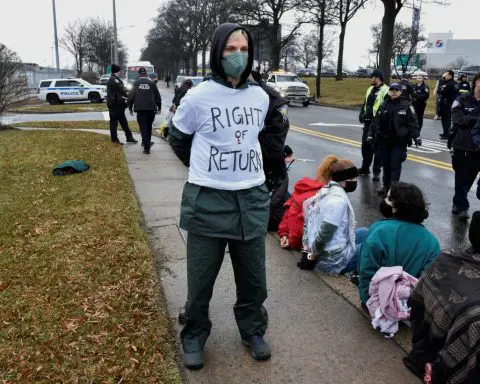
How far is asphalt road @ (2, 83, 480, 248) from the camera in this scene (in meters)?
6.14

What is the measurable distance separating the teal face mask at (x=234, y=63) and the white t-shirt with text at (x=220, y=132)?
95 millimetres

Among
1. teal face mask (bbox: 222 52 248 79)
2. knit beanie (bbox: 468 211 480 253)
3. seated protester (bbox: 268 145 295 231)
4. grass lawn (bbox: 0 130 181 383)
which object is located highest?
teal face mask (bbox: 222 52 248 79)

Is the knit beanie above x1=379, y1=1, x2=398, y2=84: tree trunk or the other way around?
the other way around

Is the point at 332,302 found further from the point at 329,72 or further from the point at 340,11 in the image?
the point at 329,72

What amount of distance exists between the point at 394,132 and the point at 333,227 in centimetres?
374

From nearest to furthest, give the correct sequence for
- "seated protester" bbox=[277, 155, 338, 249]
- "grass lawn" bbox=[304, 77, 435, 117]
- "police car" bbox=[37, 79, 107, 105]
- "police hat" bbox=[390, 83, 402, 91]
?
"seated protester" bbox=[277, 155, 338, 249]
"police hat" bbox=[390, 83, 402, 91]
"grass lawn" bbox=[304, 77, 435, 117]
"police car" bbox=[37, 79, 107, 105]

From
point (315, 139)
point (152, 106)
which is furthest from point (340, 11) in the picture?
point (152, 106)

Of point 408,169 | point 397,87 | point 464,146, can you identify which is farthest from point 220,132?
point 408,169

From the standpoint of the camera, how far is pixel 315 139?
44.4 feet

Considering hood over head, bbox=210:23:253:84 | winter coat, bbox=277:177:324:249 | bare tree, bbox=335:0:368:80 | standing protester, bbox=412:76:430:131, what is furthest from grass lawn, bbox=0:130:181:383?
bare tree, bbox=335:0:368:80

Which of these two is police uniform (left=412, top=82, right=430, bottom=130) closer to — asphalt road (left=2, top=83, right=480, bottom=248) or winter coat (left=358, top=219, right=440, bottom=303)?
asphalt road (left=2, top=83, right=480, bottom=248)

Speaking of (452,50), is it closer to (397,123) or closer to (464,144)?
(397,123)

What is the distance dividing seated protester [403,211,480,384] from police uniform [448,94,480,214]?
3946mm

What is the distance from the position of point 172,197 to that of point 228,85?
438 centimetres
